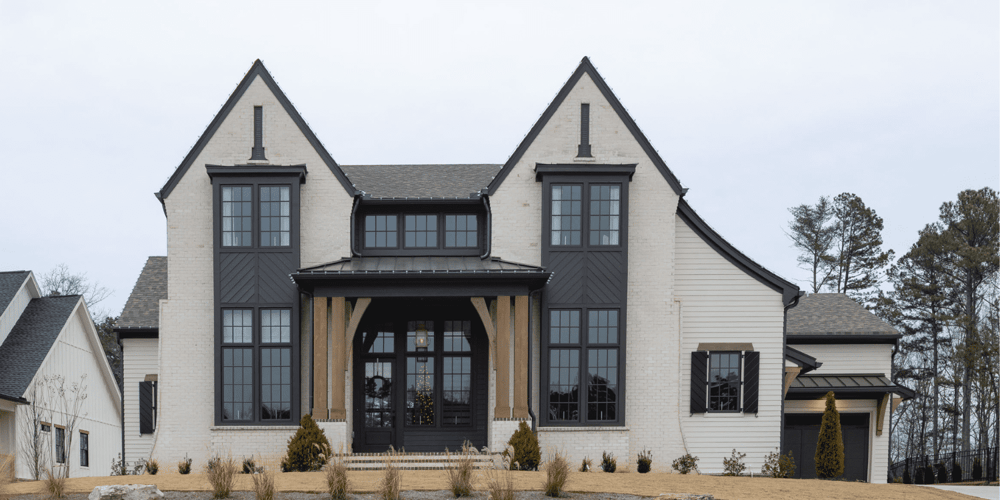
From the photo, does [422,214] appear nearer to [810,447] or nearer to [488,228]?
[488,228]

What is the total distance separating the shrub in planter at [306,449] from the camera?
56.4ft

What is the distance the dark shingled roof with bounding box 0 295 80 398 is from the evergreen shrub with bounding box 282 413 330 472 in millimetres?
8893

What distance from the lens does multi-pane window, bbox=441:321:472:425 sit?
64.7 feet

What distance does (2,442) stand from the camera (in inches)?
853

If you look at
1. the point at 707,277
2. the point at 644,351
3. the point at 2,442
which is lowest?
the point at 2,442

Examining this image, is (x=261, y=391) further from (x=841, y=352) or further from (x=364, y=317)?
(x=841, y=352)

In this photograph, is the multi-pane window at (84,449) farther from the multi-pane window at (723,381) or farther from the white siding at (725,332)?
the multi-pane window at (723,381)

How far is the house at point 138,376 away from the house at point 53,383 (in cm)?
125

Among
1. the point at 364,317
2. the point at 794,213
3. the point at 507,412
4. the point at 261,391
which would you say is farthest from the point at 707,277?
the point at 794,213

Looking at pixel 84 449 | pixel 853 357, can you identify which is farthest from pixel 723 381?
pixel 84 449

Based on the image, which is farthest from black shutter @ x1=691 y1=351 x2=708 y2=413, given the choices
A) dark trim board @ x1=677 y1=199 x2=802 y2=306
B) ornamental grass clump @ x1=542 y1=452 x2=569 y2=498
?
ornamental grass clump @ x1=542 y1=452 x2=569 y2=498

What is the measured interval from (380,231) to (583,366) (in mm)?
5733

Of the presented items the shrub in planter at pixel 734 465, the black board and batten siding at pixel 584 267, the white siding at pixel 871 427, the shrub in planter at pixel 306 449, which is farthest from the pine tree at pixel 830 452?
the shrub in planter at pixel 306 449

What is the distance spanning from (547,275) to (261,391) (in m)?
6.96
